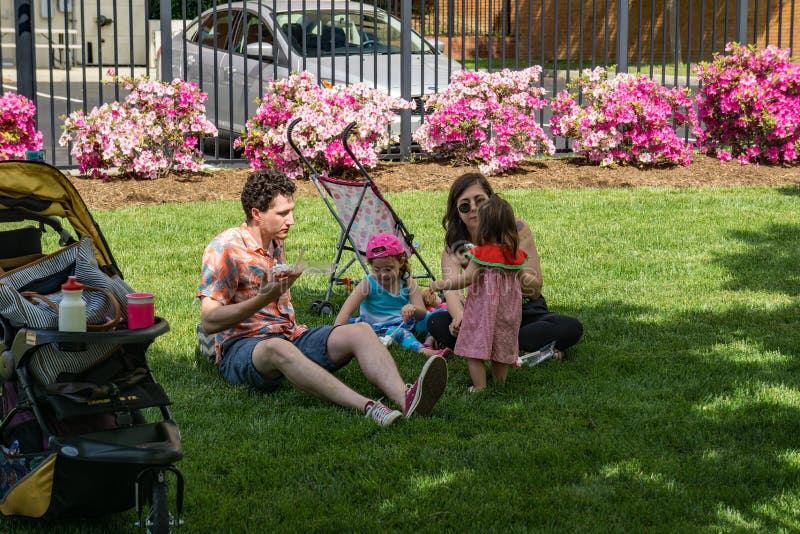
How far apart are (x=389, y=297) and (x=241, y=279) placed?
1.45 m

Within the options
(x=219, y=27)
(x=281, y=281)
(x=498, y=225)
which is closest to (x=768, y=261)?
(x=498, y=225)

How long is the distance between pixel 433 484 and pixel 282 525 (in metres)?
0.64

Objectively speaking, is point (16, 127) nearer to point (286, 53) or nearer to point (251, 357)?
point (286, 53)

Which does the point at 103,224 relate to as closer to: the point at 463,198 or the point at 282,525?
the point at 463,198

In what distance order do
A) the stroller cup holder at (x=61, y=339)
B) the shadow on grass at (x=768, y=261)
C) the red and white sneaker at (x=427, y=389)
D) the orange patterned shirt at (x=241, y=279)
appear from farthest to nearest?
the shadow on grass at (x=768, y=261), the orange patterned shirt at (x=241, y=279), the red and white sneaker at (x=427, y=389), the stroller cup holder at (x=61, y=339)

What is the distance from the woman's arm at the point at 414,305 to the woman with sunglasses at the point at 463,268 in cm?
17

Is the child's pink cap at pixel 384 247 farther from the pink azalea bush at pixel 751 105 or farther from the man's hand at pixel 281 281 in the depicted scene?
the pink azalea bush at pixel 751 105

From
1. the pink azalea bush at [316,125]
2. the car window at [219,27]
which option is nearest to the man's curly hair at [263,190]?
the pink azalea bush at [316,125]

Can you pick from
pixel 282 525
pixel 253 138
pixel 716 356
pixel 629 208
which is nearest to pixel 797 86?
pixel 629 208

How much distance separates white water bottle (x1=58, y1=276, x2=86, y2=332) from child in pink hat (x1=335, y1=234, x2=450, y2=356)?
8.94 feet

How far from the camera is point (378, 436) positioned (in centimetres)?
453

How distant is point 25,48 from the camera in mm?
10680

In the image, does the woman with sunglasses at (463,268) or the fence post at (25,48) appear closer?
the woman with sunglasses at (463,268)

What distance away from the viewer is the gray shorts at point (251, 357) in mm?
5082
